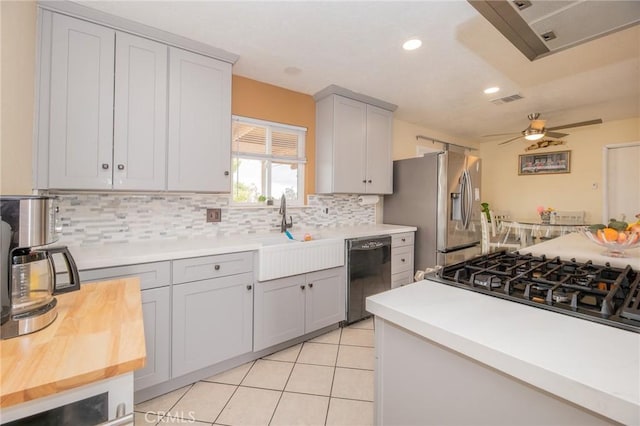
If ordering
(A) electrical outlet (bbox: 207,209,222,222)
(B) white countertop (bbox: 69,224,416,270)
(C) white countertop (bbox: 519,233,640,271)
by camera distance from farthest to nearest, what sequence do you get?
(A) electrical outlet (bbox: 207,209,222,222) < (B) white countertop (bbox: 69,224,416,270) < (C) white countertop (bbox: 519,233,640,271)

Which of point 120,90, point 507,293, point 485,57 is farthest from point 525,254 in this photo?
point 120,90

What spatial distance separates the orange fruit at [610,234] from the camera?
4.92 feet

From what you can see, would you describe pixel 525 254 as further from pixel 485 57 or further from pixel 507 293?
pixel 485 57

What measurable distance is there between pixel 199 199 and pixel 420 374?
2.17m

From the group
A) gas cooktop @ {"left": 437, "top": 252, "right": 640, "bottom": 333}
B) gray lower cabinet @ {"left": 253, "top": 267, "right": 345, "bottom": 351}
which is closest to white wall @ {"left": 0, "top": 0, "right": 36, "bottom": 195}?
gray lower cabinet @ {"left": 253, "top": 267, "right": 345, "bottom": 351}

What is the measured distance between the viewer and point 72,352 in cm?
72

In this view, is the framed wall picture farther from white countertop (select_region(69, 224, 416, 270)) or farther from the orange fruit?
white countertop (select_region(69, 224, 416, 270))

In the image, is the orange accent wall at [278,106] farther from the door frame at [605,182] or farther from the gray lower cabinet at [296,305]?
the door frame at [605,182]

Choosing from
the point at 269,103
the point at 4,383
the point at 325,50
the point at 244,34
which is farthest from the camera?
the point at 269,103

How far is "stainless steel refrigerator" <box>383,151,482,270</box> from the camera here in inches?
126

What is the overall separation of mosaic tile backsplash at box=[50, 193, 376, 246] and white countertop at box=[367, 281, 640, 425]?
1.93m

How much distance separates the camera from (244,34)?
1.99m

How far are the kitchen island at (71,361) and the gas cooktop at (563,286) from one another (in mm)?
1100

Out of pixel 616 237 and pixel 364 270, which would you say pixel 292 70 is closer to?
pixel 364 270
